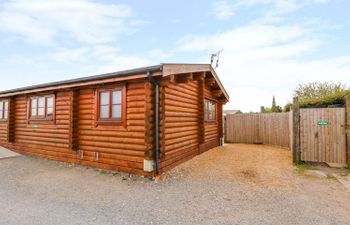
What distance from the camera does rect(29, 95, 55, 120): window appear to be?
26.7ft

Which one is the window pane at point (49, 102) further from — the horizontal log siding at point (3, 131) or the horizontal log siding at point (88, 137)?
the horizontal log siding at point (3, 131)

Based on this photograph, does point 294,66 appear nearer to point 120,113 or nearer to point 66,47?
point 120,113

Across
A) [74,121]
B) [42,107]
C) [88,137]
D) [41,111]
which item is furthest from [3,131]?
[88,137]

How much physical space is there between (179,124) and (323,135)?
5242 mm

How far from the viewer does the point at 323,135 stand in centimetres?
661

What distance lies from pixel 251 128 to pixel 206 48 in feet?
24.7

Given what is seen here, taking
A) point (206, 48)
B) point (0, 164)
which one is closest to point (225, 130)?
point (206, 48)

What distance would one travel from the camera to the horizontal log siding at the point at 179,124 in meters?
6.17

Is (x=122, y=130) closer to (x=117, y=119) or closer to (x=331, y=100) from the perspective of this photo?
(x=117, y=119)

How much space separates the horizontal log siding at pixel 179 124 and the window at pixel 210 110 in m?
1.33

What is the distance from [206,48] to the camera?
50.7 ft

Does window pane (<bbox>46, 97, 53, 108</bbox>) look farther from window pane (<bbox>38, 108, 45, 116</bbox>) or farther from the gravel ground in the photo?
the gravel ground

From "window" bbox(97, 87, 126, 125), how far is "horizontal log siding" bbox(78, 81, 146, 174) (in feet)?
0.80

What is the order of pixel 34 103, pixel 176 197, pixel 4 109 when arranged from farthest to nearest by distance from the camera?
pixel 4 109 → pixel 34 103 → pixel 176 197
